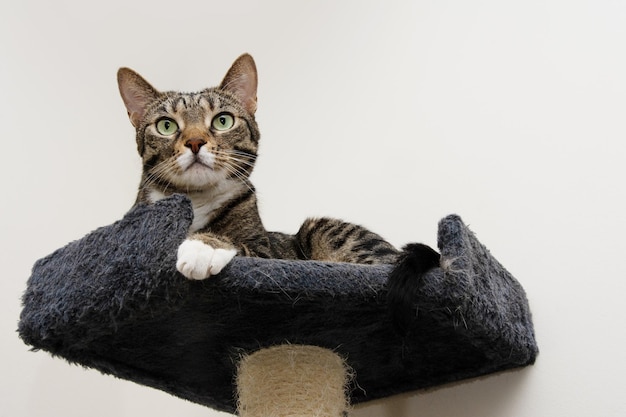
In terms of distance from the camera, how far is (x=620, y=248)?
1.08 m

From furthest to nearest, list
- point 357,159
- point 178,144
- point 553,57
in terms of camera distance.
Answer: point 357,159
point 553,57
point 178,144

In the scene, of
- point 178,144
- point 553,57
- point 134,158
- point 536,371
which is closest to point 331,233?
point 178,144

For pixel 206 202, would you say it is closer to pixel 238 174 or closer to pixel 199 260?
pixel 238 174

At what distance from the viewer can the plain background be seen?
113 centimetres

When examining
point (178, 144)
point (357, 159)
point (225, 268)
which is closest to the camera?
point (225, 268)

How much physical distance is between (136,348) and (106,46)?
4.75 feet

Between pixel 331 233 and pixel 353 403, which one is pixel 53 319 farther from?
pixel 353 403

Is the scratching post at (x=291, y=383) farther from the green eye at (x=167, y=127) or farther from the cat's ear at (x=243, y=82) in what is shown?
the cat's ear at (x=243, y=82)

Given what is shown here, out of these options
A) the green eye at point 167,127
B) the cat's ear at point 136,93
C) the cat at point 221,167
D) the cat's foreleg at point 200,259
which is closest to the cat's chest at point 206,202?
the cat at point 221,167

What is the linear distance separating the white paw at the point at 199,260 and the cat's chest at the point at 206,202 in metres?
0.36

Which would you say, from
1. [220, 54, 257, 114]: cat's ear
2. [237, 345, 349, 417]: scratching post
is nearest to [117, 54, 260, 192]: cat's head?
[220, 54, 257, 114]: cat's ear

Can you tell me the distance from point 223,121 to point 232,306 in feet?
1.67

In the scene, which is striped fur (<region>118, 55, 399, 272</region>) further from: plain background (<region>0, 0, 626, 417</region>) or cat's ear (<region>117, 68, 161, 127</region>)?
plain background (<region>0, 0, 626, 417</region>)

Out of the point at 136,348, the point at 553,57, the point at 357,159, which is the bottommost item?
the point at 136,348
